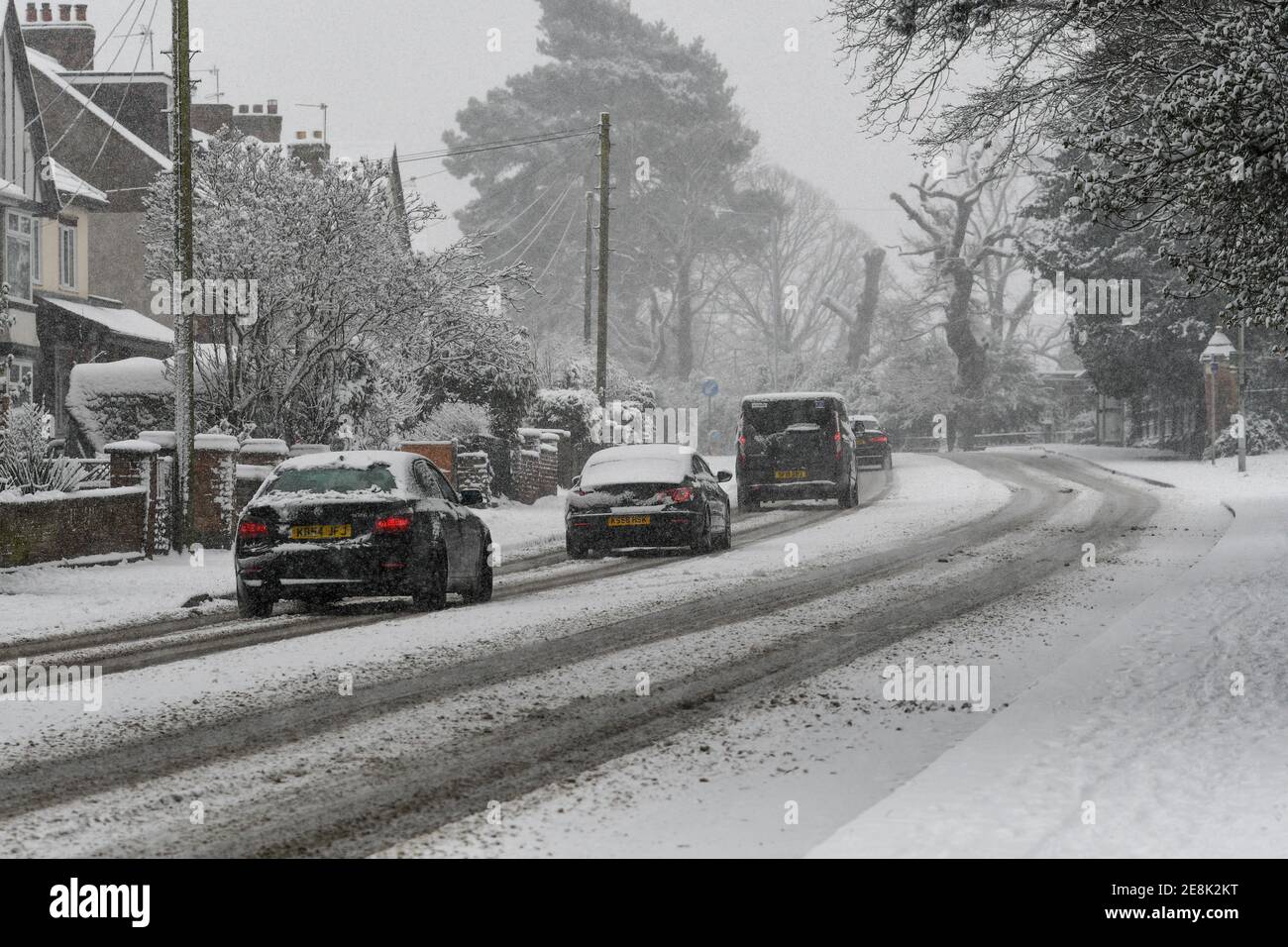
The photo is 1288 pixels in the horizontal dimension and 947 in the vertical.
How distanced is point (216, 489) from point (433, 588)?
8176mm

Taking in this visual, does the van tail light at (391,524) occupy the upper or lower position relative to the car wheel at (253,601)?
upper

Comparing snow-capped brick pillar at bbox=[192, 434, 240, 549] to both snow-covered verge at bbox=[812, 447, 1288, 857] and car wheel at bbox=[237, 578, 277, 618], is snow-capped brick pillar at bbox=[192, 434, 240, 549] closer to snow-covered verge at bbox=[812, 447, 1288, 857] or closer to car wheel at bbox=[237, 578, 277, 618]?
car wheel at bbox=[237, 578, 277, 618]

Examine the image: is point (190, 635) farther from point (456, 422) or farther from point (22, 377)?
point (22, 377)

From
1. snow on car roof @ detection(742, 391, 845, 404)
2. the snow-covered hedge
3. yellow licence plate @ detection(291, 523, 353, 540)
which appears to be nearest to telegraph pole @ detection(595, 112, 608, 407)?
snow on car roof @ detection(742, 391, 845, 404)

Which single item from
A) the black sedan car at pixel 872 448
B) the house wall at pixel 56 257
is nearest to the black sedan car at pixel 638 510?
the house wall at pixel 56 257

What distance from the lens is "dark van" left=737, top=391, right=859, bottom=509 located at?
2880 centimetres

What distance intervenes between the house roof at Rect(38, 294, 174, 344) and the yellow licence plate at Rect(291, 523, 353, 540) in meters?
24.2

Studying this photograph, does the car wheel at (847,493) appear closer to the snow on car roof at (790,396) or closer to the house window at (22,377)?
the snow on car roof at (790,396)

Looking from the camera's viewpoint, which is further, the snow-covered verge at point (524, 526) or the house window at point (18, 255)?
the house window at point (18, 255)

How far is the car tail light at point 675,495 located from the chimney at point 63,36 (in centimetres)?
3170

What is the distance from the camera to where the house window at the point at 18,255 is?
3391cm

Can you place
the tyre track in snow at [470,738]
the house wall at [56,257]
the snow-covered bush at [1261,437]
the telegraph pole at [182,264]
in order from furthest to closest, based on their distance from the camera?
the snow-covered bush at [1261,437], the house wall at [56,257], the telegraph pole at [182,264], the tyre track in snow at [470,738]

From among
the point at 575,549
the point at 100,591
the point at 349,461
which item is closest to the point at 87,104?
the point at 575,549
